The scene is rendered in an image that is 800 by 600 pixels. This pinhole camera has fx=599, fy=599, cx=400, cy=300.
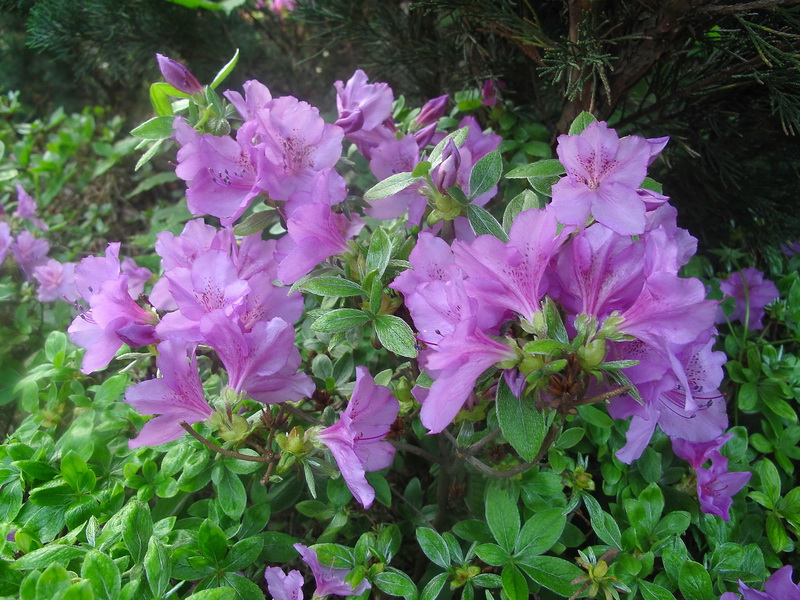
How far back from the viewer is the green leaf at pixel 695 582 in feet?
3.09

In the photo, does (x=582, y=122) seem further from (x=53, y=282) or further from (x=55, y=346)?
(x=53, y=282)

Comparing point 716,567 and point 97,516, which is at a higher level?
point 97,516

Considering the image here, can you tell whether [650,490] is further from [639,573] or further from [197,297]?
[197,297]

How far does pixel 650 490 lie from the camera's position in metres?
1.07

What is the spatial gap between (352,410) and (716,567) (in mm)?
694

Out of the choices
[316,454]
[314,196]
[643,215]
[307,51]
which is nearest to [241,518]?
[316,454]

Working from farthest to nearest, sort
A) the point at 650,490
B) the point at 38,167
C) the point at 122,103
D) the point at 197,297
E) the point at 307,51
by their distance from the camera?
1. the point at 122,103
2. the point at 307,51
3. the point at 38,167
4. the point at 650,490
5. the point at 197,297

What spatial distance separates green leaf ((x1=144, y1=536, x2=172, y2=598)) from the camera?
2.71 ft

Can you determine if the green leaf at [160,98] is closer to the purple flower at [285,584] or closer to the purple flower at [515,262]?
the purple flower at [515,262]

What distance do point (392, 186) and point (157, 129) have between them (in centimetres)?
49

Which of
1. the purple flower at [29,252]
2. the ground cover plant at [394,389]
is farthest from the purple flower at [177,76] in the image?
the purple flower at [29,252]

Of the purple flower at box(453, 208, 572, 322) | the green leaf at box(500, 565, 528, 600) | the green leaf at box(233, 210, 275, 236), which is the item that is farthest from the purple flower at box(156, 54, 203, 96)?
the green leaf at box(500, 565, 528, 600)

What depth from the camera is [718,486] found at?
1.12 metres

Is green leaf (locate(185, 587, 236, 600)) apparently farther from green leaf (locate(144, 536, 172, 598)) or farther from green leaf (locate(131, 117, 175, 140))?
green leaf (locate(131, 117, 175, 140))
